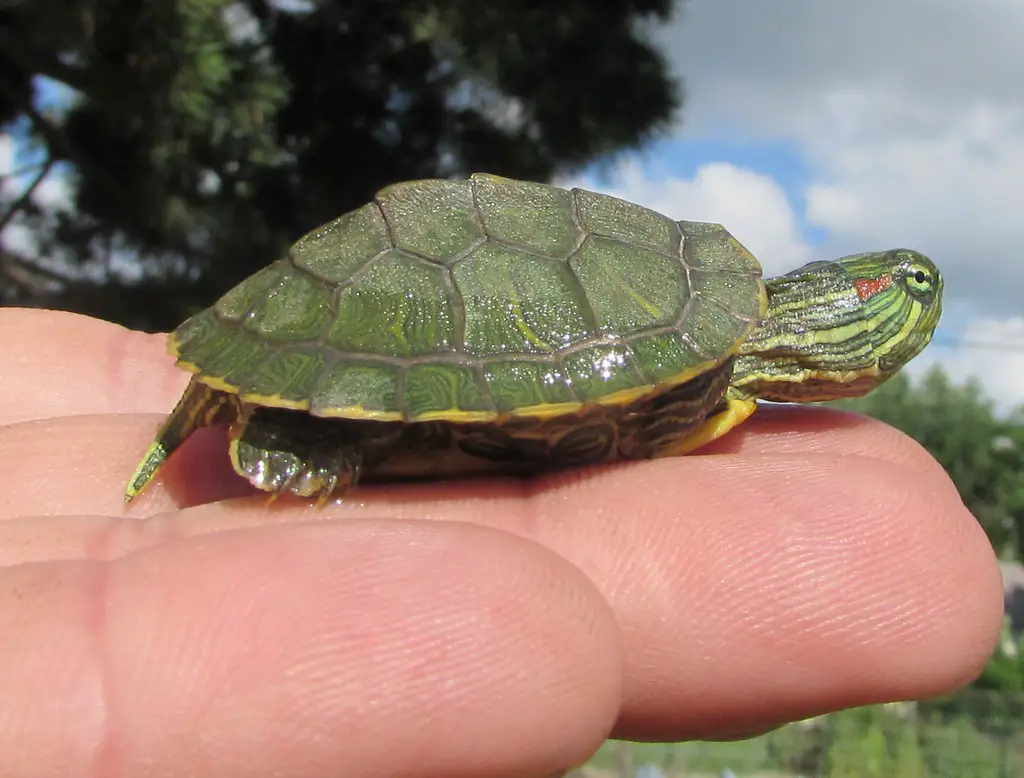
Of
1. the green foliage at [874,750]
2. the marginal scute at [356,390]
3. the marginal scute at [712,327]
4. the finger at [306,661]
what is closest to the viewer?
the finger at [306,661]

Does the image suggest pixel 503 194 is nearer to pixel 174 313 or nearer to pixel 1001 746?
pixel 174 313

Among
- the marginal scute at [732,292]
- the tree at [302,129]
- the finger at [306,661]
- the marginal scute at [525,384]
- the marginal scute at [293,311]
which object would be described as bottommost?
the finger at [306,661]

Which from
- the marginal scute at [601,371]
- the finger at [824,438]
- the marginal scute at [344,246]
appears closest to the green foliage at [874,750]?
the finger at [824,438]

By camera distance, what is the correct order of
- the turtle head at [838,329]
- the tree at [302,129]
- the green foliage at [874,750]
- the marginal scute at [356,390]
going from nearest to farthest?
1. the marginal scute at [356,390]
2. the turtle head at [838,329]
3. the tree at [302,129]
4. the green foliage at [874,750]

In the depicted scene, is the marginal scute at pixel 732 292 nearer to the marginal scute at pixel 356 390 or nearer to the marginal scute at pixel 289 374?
the marginal scute at pixel 356 390

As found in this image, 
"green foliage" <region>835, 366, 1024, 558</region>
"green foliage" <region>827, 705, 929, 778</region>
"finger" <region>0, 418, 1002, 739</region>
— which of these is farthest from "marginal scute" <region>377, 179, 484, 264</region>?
"green foliage" <region>835, 366, 1024, 558</region>

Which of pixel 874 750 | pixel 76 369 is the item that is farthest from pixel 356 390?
pixel 874 750

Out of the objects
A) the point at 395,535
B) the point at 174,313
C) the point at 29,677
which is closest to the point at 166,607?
the point at 29,677
